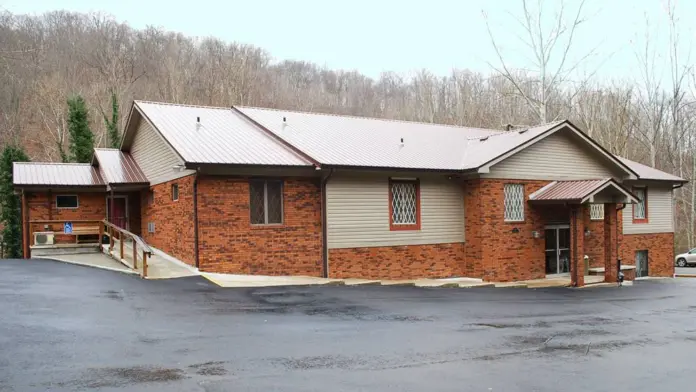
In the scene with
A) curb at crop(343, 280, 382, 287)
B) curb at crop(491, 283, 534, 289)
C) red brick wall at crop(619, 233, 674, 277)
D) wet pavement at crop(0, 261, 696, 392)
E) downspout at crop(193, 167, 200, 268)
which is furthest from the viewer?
red brick wall at crop(619, 233, 674, 277)

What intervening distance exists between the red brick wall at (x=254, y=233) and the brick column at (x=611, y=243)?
10.4 metres

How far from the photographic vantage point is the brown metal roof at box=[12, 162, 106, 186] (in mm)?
20391

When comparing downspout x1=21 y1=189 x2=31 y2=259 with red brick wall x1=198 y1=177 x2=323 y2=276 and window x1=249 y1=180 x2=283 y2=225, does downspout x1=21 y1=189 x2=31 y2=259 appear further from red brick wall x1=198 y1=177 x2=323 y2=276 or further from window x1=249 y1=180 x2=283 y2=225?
window x1=249 y1=180 x2=283 y2=225

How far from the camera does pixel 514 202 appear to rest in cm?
1975

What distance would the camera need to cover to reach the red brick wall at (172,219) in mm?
15523

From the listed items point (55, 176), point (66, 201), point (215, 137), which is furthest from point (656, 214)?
point (55, 176)

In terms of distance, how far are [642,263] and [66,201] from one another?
23987 millimetres

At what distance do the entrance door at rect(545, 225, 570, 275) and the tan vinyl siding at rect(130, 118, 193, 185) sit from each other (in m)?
13.0

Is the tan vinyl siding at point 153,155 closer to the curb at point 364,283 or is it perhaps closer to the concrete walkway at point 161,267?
the concrete walkway at point 161,267

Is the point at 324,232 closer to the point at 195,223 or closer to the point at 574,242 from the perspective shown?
the point at 195,223

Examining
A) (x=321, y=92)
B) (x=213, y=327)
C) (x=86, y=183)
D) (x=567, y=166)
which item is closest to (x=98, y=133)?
(x=86, y=183)

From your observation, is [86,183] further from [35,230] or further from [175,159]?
[175,159]

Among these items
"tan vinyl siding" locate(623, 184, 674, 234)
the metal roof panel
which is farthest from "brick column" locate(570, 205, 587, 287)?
the metal roof panel

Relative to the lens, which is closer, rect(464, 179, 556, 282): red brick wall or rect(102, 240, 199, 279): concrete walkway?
rect(102, 240, 199, 279): concrete walkway
